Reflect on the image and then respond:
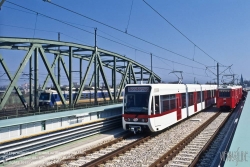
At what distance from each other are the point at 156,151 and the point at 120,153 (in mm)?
1565

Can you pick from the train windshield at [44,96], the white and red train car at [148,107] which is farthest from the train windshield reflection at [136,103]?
the train windshield at [44,96]

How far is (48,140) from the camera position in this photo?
10.5m

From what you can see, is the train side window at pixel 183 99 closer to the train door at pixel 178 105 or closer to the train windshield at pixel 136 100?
the train door at pixel 178 105

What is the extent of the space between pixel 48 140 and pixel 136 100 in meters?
5.04

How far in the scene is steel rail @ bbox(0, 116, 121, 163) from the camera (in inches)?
346

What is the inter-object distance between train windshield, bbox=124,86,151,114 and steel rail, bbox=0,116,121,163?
1.81 m

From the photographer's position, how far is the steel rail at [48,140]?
346 inches

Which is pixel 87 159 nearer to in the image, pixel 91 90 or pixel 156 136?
pixel 156 136

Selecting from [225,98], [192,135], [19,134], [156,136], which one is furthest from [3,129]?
[225,98]

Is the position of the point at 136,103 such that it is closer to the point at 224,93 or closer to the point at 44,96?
the point at 224,93

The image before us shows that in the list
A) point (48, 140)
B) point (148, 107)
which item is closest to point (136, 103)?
point (148, 107)

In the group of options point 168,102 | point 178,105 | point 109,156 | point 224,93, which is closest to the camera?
point 109,156

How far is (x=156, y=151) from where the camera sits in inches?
418

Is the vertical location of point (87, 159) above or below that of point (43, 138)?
below
